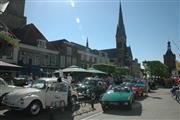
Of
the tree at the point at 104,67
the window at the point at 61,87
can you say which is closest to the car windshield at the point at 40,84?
the window at the point at 61,87

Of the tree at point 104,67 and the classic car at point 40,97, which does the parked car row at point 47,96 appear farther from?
the tree at point 104,67

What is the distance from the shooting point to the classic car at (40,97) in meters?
9.45

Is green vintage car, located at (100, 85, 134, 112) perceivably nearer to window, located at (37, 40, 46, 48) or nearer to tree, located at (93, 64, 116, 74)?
window, located at (37, 40, 46, 48)

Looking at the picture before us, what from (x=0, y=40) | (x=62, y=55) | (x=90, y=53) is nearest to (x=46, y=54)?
(x=62, y=55)

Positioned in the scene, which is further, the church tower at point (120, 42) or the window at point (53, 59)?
the church tower at point (120, 42)

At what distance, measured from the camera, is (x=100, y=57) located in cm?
5866

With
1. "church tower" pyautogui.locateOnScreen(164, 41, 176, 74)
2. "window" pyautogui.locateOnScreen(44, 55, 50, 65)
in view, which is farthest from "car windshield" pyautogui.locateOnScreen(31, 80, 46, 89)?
"church tower" pyautogui.locateOnScreen(164, 41, 176, 74)

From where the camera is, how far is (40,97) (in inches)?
399

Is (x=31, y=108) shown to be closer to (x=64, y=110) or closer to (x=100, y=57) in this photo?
(x=64, y=110)

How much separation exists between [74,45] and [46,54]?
423 inches

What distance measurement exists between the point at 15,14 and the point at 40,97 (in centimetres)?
3270

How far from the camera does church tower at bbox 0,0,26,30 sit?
3728 cm

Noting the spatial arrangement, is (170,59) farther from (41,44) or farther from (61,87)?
(61,87)


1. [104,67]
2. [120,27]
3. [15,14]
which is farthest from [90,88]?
[120,27]
